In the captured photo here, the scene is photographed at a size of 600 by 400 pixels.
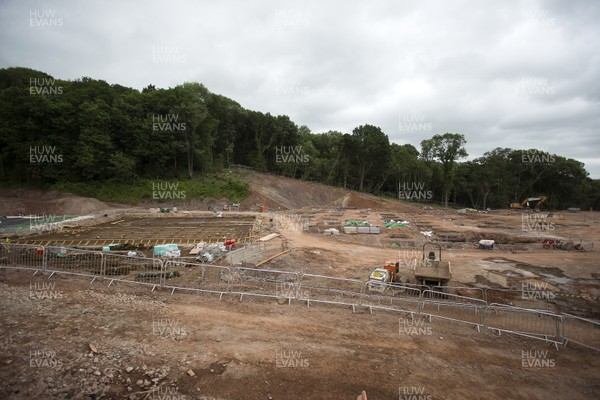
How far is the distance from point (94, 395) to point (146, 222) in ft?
109

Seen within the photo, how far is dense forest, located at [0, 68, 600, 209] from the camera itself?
150 ft

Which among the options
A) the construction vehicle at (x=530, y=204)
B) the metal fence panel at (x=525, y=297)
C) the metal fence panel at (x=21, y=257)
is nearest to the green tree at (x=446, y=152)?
the construction vehicle at (x=530, y=204)

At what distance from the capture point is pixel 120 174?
4750 centimetres

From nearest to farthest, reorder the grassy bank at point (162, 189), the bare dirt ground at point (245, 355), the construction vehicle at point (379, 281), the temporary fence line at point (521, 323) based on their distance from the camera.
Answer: the bare dirt ground at point (245, 355)
the temporary fence line at point (521, 323)
the construction vehicle at point (379, 281)
the grassy bank at point (162, 189)

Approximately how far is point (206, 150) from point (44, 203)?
24.9 meters

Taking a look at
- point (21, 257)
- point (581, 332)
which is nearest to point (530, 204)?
point (581, 332)

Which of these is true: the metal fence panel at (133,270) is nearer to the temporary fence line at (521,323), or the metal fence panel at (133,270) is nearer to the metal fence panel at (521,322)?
the temporary fence line at (521,323)

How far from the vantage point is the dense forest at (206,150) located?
45.7m

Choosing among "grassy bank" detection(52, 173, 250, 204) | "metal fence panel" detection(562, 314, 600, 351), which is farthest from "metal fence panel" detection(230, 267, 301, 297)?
"grassy bank" detection(52, 173, 250, 204)

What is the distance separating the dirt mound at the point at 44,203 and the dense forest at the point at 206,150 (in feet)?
11.2

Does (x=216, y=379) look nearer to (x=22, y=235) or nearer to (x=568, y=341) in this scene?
(x=568, y=341)

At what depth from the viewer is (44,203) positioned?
4206 centimetres

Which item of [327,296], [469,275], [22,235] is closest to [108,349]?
[327,296]

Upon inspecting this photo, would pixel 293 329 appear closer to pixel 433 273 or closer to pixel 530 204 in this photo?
pixel 433 273
